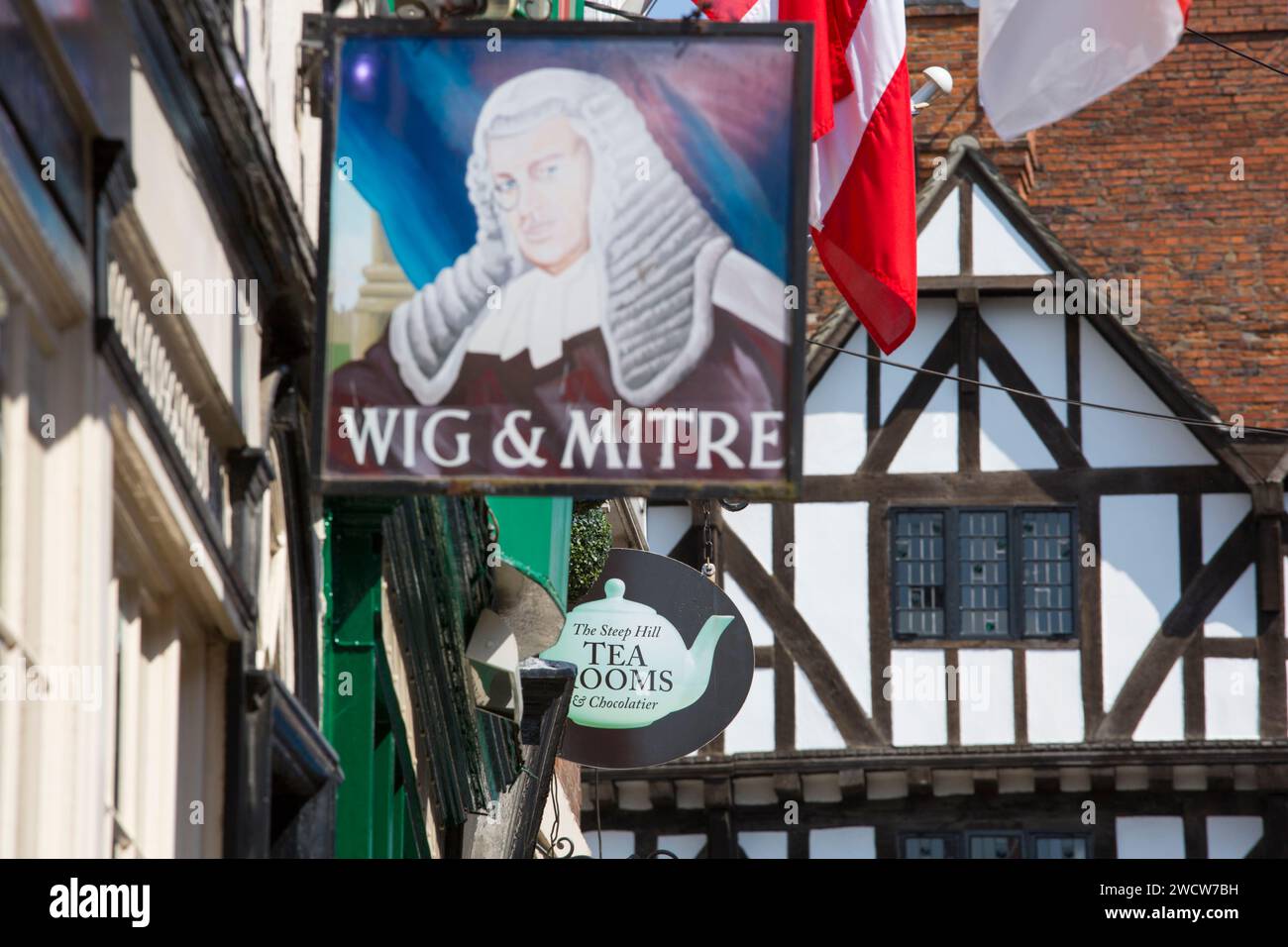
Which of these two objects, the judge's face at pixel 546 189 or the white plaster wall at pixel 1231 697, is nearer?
the judge's face at pixel 546 189

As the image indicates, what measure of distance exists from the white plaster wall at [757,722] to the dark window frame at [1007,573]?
118 cm

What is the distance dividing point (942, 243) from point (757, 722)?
441 centimetres

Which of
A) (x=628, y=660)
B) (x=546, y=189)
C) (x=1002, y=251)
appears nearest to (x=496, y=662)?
(x=628, y=660)

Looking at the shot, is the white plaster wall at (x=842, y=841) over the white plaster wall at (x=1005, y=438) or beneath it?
beneath

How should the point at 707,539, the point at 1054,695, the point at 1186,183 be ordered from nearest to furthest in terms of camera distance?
the point at 707,539 < the point at 1054,695 < the point at 1186,183

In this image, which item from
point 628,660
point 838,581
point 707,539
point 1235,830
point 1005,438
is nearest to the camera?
point 628,660

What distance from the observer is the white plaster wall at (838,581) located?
1952 centimetres

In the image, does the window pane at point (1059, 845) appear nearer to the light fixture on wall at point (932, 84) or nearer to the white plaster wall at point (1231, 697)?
the white plaster wall at point (1231, 697)

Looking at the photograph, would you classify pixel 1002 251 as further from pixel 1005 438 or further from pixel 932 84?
pixel 932 84

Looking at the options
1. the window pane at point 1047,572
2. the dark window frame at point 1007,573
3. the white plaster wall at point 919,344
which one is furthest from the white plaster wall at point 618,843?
the white plaster wall at point 919,344

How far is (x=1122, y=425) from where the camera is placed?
20.0 meters

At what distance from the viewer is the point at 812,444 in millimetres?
20078
